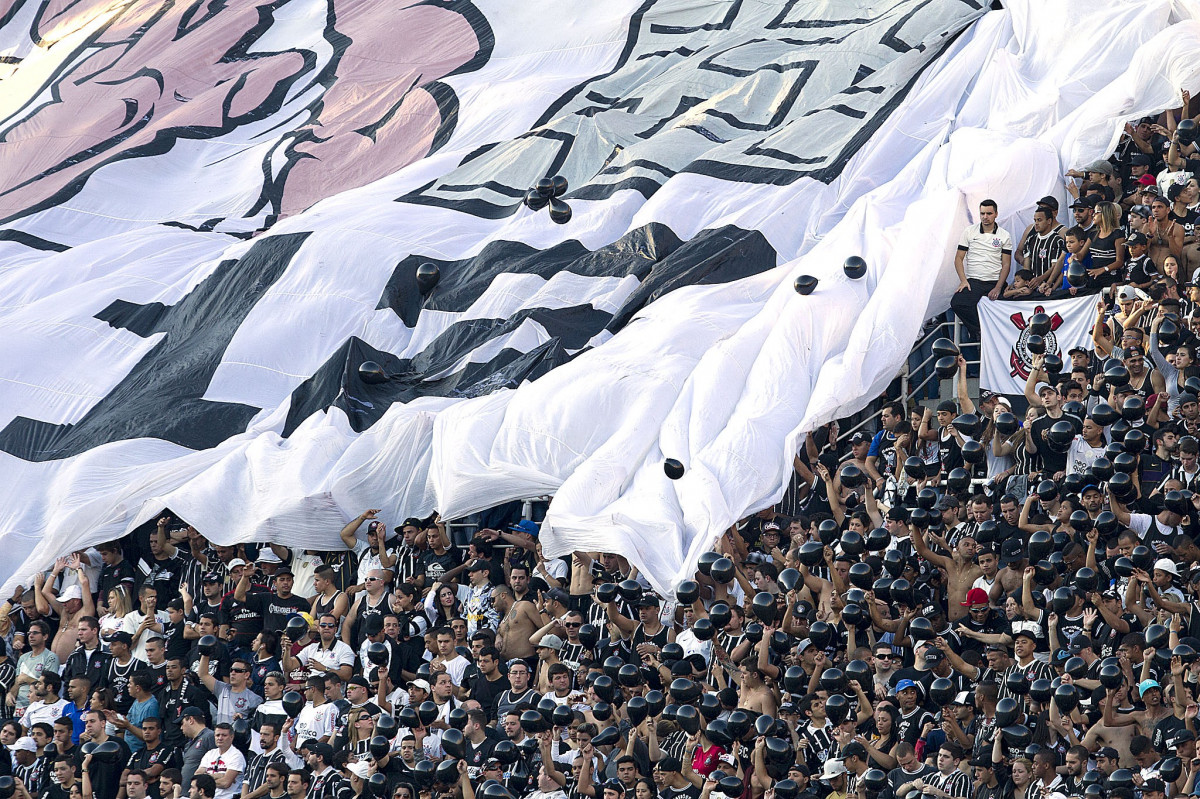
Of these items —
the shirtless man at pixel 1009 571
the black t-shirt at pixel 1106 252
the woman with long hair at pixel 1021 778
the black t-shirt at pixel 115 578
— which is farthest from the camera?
the black t-shirt at pixel 115 578

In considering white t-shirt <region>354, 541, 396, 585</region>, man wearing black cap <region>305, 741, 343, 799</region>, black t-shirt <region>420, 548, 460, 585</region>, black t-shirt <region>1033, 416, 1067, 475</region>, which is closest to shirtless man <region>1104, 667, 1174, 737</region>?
black t-shirt <region>1033, 416, 1067, 475</region>

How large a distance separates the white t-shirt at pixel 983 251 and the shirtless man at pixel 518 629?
414cm

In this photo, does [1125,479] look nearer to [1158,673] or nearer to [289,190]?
[1158,673]

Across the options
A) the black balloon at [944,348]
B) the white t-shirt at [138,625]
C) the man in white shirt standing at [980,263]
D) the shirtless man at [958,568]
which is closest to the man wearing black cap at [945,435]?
the black balloon at [944,348]

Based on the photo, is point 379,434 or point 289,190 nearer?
point 379,434

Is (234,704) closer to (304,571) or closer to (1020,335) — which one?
(304,571)

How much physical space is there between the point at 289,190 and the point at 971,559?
997 centimetres

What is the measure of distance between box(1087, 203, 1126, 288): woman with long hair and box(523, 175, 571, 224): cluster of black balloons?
5076 mm

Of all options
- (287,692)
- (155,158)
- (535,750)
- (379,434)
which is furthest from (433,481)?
(155,158)

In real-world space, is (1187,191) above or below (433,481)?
above

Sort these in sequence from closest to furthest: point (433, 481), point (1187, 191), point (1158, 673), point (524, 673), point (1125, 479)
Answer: point (1158, 673)
point (1125, 479)
point (524, 673)
point (1187, 191)
point (433, 481)

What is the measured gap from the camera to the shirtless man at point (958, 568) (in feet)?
36.9

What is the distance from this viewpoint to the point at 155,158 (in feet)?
66.3

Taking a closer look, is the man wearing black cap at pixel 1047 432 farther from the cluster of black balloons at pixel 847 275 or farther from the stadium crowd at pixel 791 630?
the cluster of black balloons at pixel 847 275
